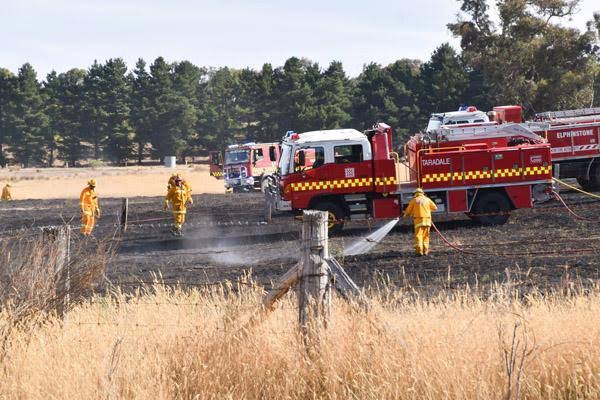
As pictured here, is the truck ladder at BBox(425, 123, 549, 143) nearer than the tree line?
Yes

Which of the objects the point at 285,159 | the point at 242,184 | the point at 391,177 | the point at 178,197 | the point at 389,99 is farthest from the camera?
the point at 389,99

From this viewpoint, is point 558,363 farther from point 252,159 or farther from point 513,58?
point 513,58

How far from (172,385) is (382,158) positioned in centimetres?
1428

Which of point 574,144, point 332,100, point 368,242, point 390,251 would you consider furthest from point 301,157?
point 332,100

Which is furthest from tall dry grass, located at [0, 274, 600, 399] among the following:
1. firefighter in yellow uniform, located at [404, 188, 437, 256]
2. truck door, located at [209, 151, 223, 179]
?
truck door, located at [209, 151, 223, 179]

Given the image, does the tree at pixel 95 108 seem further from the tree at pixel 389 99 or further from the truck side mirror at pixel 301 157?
the truck side mirror at pixel 301 157

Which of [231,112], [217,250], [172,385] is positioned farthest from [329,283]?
[231,112]

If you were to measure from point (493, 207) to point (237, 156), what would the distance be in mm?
19973

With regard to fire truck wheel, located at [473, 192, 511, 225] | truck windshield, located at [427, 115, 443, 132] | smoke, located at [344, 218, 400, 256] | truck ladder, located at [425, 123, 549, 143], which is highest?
truck windshield, located at [427, 115, 443, 132]

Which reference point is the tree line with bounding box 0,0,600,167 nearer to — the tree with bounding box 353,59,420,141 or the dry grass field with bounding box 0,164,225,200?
the tree with bounding box 353,59,420,141

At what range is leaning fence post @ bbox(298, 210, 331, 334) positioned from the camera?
21.5 ft

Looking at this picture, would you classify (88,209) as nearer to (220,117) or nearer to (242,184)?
(242,184)

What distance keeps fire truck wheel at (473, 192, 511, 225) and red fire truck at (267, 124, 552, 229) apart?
2 cm

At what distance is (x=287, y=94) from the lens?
74.3 m
